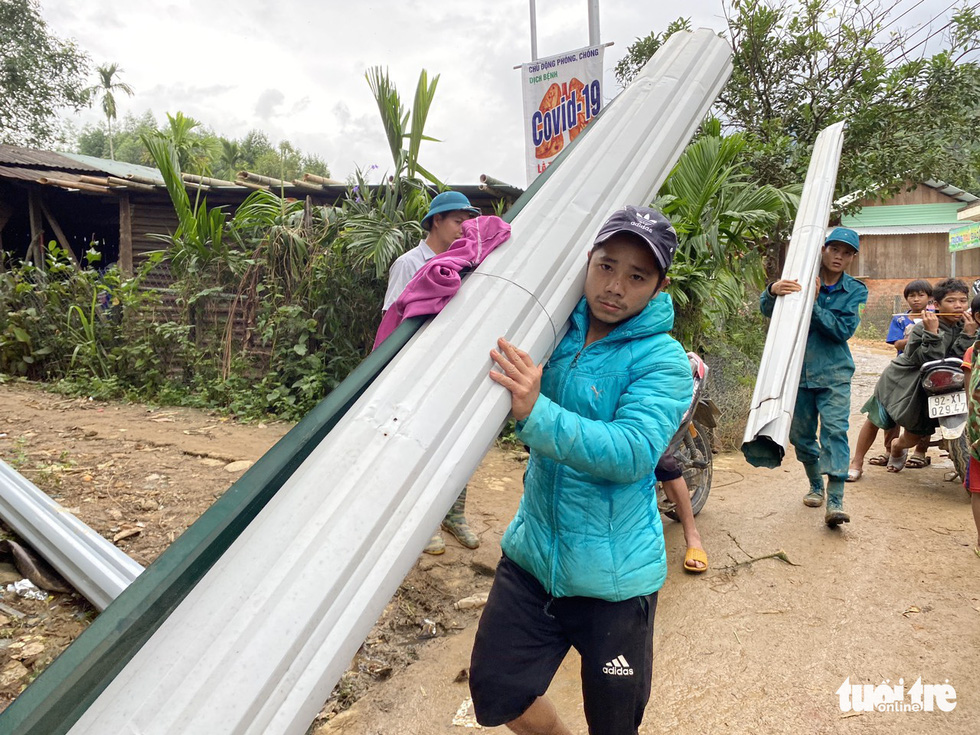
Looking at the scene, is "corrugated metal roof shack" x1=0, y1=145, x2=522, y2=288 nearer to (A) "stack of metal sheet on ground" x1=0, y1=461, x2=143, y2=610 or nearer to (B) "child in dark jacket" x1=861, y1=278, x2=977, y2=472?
(B) "child in dark jacket" x1=861, y1=278, x2=977, y2=472

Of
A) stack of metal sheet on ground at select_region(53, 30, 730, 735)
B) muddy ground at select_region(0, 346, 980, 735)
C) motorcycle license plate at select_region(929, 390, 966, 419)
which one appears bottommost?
muddy ground at select_region(0, 346, 980, 735)

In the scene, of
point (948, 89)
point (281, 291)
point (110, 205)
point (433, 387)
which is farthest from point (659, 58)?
point (110, 205)

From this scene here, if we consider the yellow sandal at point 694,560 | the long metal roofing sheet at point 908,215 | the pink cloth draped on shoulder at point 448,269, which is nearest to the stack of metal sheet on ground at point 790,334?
the yellow sandal at point 694,560

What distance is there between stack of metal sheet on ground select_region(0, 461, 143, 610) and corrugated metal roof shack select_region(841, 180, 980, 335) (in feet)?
70.1

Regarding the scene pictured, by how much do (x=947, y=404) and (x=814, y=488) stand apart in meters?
1.11

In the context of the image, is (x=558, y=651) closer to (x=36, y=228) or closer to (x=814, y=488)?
(x=814, y=488)

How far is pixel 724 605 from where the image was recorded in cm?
318

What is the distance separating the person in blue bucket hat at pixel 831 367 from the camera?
3.97 m

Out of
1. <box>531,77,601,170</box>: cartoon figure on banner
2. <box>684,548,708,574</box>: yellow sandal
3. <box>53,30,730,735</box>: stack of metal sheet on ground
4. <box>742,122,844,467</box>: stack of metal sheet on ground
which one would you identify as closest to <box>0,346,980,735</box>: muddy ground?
<box>684,548,708,574</box>: yellow sandal

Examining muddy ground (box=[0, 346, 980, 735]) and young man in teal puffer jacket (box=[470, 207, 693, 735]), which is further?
muddy ground (box=[0, 346, 980, 735])

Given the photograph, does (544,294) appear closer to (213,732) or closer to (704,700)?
(213,732)

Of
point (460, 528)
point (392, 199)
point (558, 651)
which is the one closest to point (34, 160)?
point (392, 199)

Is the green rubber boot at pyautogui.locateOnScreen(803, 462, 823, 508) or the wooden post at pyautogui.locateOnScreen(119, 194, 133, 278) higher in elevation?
the wooden post at pyautogui.locateOnScreen(119, 194, 133, 278)

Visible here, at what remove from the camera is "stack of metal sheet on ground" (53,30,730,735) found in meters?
0.80
